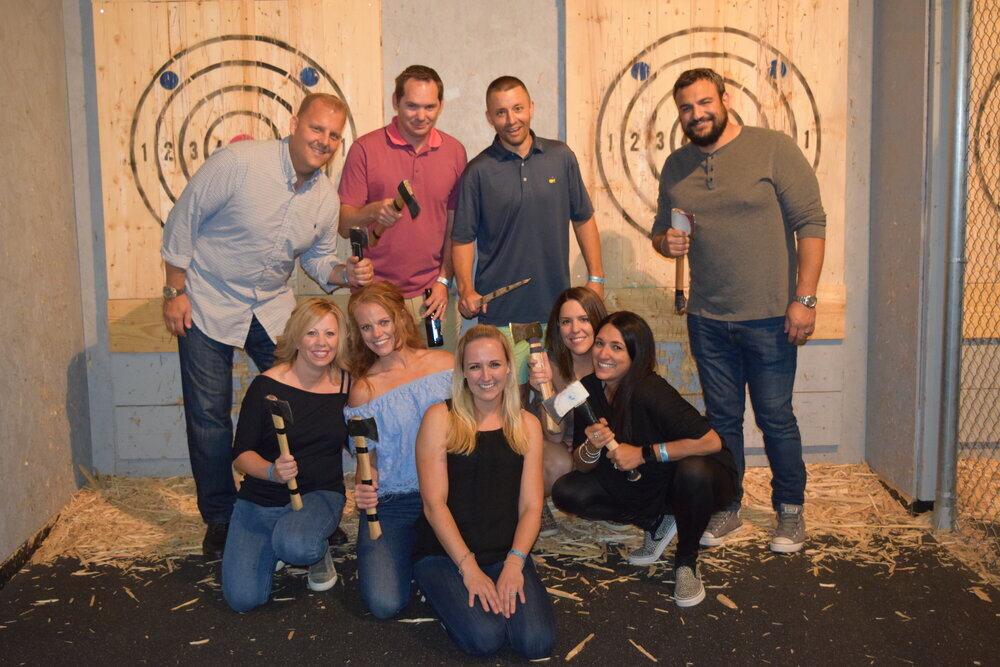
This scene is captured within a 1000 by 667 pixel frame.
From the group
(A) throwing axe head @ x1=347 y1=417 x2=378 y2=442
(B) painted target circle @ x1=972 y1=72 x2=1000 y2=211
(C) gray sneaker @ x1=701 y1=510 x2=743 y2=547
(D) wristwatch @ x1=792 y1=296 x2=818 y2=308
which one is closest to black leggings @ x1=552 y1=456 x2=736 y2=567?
(C) gray sneaker @ x1=701 y1=510 x2=743 y2=547

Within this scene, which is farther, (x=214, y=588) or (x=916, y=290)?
(x=916, y=290)

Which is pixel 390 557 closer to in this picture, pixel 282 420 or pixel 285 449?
pixel 285 449

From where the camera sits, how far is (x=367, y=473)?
4434 mm

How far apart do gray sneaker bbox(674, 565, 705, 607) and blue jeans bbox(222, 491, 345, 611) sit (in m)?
1.84

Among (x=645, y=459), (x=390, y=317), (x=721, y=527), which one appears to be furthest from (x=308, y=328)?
(x=721, y=527)

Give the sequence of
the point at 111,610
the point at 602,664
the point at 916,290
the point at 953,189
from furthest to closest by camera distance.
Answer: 1. the point at 916,290
2. the point at 953,189
3. the point at 111,610
4. the point at 602,664

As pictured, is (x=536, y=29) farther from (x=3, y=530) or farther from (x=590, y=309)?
(x=3, y=530)

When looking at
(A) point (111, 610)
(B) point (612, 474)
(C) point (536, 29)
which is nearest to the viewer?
(A) point (111, 610)

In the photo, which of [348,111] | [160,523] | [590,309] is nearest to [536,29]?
[348,111]

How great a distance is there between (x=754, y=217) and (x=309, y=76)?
3.39m

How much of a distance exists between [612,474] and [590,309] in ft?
3.12

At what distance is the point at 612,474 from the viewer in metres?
4.91

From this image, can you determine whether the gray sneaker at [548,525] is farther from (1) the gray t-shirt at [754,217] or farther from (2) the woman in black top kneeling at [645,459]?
(1) the gray t-shirt at [754,217]

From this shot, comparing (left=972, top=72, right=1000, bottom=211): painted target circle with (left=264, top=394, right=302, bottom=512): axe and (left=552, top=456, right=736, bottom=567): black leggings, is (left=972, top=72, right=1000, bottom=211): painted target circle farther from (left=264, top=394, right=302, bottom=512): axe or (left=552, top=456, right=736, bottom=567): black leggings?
(left=264, top=394, right=302, bottom=512): axe
